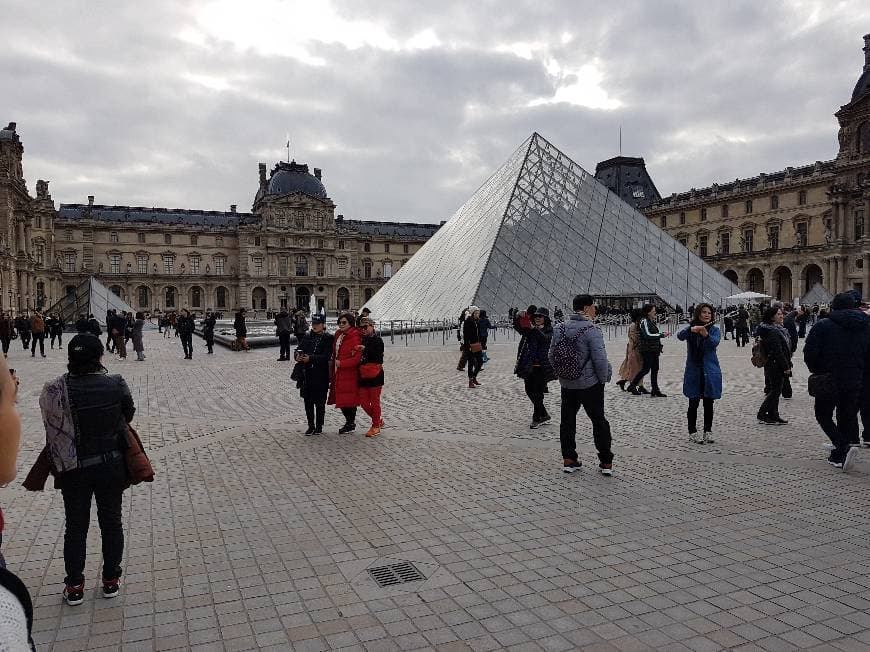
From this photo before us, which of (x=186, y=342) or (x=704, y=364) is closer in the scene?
(x=704, y=364)

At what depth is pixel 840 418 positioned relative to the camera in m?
5.48

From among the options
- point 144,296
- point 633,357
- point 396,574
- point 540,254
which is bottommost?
point 396,574

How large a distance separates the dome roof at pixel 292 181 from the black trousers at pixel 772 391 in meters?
72.4

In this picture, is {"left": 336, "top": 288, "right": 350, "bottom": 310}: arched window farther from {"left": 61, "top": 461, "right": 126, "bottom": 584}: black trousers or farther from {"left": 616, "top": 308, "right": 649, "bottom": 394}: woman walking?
{"left": 61, "top": 461, "right": 126, "bottom": 584}: black trousers

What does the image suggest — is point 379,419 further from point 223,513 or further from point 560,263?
point 560,263

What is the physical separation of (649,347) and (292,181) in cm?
7210

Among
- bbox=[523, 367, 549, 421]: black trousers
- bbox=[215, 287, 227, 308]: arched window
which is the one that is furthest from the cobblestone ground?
bbox=[215, 287, 227, 308]: arched window

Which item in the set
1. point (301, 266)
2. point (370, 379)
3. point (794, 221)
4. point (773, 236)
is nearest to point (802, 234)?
point (794, 221)

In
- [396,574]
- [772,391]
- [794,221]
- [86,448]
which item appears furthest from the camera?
[794,221]

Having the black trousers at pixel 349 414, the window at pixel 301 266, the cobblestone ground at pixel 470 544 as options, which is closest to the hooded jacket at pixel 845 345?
the cobblestone ground at pixel 470 544

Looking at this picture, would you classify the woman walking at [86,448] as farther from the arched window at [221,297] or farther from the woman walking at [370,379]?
the arched window at [221,297]

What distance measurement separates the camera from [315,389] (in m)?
6.95

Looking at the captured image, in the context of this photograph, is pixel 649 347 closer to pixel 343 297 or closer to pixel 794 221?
pixel 794 221

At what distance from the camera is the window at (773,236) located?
53375 millimetres
